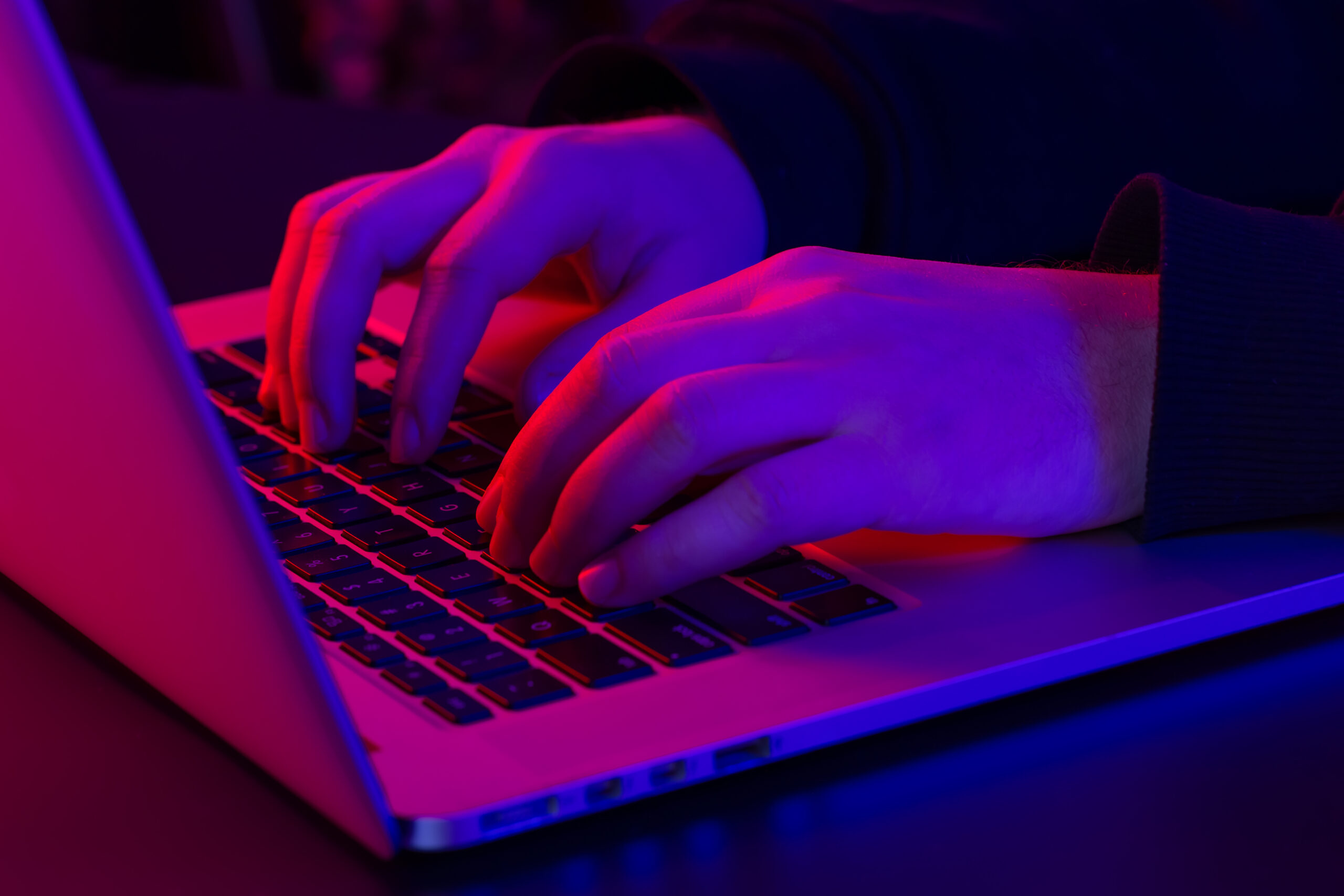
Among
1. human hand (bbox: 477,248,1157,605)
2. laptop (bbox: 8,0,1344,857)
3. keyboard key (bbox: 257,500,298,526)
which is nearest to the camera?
laptop (bbox: 8,0,1344,857)

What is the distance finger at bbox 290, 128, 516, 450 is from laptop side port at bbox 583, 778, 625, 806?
367mm

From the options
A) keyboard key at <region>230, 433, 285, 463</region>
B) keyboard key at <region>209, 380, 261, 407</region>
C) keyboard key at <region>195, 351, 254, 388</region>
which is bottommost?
keyboard key at <region>230, 433, 285, 463</region>

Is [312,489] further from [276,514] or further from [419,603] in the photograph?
[419,603]

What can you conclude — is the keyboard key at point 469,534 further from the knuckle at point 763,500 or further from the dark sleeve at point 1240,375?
the dark sleeve at point 1240,375

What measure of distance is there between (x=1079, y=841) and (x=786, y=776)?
0.30 ft

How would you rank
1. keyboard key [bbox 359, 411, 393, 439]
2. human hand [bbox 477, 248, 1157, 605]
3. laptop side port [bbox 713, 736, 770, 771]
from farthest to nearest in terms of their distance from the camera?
keyboard key [bbox 359, 411, 393, 439]
human hand [bbox 477, 248, 1157, 605]
laptop side port [bbox 713, 736, 770, 771]

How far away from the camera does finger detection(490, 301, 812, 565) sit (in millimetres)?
548

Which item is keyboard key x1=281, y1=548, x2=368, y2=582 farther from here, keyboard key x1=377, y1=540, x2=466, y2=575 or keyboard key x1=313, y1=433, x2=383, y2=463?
keyboard key x1=313, y1=433, x2=383, y2=463

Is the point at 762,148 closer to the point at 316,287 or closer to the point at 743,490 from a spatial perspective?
the point at 316,287

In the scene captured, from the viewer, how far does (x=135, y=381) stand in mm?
302

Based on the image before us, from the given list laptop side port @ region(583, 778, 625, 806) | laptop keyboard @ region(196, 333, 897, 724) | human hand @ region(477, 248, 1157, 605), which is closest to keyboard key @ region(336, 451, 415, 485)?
laptop keyboard @ region(196, 333, 897, 724)

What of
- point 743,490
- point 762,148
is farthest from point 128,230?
point 762,148

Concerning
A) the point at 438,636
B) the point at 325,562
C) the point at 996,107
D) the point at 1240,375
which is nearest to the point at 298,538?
the point at 325,562

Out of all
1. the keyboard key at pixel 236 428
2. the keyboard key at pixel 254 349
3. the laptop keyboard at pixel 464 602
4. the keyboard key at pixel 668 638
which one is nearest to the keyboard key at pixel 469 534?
the laptop keyboard at pixel 464 602
